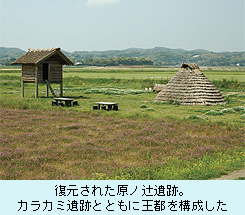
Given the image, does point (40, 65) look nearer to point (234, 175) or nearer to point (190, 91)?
point (190, 91)

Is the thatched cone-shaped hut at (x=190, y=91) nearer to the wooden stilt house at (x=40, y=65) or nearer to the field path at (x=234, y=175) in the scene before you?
the wooden stilt house at (x=40, y=65)

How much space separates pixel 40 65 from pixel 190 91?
16.5m

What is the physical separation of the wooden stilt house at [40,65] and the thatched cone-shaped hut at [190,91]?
40.8 ft

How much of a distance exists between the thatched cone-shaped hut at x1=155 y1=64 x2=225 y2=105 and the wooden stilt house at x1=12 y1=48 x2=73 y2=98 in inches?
490

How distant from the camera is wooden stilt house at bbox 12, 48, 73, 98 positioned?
3297 centimetres

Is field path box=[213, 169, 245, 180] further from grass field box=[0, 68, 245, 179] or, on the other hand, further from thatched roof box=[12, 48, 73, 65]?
thatched roof box=[12, 48, 73, 65]

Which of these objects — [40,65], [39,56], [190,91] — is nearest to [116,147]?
[190,91]

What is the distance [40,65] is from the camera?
109 feet

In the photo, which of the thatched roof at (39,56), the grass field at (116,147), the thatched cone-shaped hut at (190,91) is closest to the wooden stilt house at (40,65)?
the thatched roof at (39,56)

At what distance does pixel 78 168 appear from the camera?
30.6ft

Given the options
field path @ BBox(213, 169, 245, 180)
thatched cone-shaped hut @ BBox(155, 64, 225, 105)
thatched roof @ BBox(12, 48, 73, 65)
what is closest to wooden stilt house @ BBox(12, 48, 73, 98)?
thatched roof @ BBox(12, 48, 73, 65)

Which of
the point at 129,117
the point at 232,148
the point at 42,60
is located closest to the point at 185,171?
the point at 232,148

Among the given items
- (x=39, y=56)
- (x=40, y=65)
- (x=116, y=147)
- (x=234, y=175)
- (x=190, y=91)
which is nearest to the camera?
(x=234, y=175)

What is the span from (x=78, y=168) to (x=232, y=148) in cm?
641
